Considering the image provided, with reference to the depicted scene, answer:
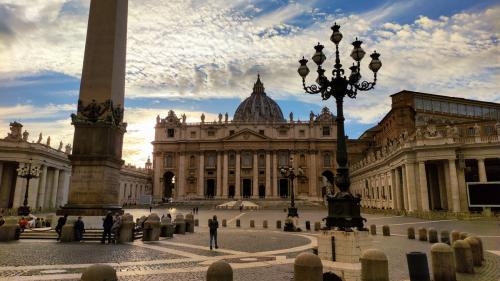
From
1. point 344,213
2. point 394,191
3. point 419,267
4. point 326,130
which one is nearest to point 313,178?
point 326,130

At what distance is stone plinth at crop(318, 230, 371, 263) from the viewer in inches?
346

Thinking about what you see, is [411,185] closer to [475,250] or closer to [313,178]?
[475,250]

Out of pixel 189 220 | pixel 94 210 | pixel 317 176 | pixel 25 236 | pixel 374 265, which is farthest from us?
pixel 317 176

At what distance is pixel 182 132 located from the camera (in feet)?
285

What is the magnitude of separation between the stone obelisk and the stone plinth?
30.2ft

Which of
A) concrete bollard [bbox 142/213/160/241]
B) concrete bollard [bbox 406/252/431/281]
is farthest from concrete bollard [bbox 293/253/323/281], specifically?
concrete bollard [bbox 142/213/160/241]

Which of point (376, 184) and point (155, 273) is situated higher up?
point (376, 184)

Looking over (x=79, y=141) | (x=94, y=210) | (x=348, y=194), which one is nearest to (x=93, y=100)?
(x=79, y=141)

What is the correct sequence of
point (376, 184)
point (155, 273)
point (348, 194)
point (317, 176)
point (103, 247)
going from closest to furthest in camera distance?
point (155, 273)
point (348, 194)
point (103, 247)
point (376, 184)
point (317, 176)

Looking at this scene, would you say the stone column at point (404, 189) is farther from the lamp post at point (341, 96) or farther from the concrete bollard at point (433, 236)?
the lamp post at point (341, 96)

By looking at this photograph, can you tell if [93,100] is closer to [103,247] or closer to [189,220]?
[103,247]

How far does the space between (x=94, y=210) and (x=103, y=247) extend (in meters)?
1.86

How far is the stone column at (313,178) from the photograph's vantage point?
268 ft

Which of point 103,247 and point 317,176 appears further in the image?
point 317,176
